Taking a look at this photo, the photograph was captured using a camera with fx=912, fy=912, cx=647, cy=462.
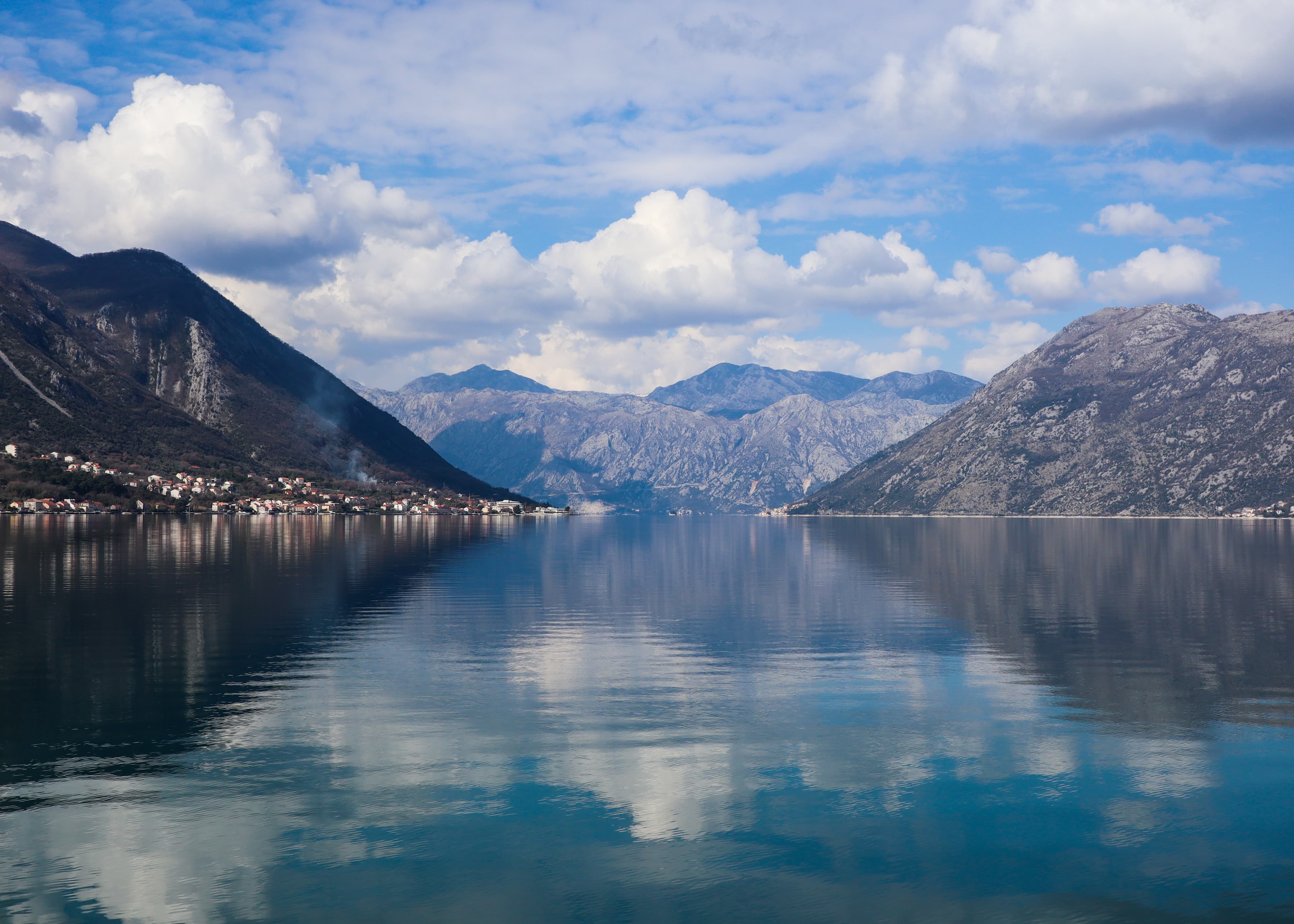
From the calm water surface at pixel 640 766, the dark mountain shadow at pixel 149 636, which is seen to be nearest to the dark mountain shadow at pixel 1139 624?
the calm water surface at pixel 640 766

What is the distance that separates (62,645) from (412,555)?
287 ft

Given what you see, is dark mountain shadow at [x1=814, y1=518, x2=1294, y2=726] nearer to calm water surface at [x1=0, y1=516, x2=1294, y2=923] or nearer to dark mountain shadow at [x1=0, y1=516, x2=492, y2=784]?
calm water surface at [x1=0, y1=516, x2=1294, y2=923]

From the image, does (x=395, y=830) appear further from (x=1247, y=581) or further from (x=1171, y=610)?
(x=1247, y=581)

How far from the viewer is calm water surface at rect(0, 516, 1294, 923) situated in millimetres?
21609

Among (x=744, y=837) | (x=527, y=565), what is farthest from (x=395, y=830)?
(x=527, y=565)

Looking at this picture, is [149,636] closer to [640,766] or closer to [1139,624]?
[640,766]

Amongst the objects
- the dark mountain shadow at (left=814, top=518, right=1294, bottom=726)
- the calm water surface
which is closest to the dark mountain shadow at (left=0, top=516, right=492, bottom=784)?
the calm water surface

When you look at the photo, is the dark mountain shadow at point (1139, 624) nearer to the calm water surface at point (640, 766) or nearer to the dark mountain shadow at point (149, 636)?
the calm water surface at point (640, 766)

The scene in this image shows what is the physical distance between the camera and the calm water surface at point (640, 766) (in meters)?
21.6

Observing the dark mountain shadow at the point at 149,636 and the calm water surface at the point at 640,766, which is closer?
the calm water surface at the point at 640,766

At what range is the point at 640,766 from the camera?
3064 centimetres

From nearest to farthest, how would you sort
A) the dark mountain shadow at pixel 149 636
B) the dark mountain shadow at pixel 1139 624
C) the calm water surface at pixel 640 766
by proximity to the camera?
1. the calm water surface at pixel 640 766
2. the dark mountain shadow at pixel 149 636
3. the dark mountain shadow at pixel 1139 624

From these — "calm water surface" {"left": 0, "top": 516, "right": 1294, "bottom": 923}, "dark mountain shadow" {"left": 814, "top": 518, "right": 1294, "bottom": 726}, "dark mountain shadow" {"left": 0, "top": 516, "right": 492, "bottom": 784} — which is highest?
"dark mountain shadow" {"left": 0, "top": 516, "right": 492, "bottom": 784}

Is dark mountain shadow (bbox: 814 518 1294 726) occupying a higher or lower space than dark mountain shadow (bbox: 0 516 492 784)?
lower
